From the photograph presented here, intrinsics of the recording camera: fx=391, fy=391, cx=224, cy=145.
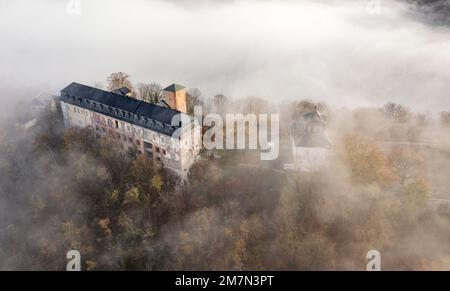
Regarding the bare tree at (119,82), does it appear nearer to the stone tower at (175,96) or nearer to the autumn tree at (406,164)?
the stone tower at (175,96)

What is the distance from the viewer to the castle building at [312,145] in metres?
64.1

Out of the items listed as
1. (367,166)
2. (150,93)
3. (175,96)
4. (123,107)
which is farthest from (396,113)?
(123,107)

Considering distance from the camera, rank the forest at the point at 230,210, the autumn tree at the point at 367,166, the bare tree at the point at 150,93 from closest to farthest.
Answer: the forest at the point at 230,210 → the autumn tree at the point at 367,166 → the bare tree at the point at 150,93

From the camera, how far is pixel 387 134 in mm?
80312

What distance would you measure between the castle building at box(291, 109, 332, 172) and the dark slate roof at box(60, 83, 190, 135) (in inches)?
801

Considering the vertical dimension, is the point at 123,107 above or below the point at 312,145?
above

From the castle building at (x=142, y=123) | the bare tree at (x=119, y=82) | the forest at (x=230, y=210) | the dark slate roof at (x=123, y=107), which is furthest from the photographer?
the bare tree at (x=119, y=82)

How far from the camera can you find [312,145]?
64125mm

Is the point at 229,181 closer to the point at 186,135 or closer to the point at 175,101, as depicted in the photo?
the point at 186,135

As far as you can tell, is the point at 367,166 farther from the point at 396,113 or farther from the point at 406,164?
the point at 396,113

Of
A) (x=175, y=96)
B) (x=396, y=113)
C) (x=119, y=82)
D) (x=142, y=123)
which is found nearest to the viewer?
(x=142, y=123)

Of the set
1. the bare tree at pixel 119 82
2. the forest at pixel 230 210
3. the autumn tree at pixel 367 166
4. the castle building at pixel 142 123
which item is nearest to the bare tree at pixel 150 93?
the bare tree at pixel 119 82

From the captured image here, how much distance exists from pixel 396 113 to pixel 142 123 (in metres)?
59.0

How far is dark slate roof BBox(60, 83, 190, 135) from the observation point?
65000mm
